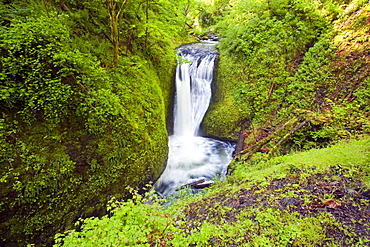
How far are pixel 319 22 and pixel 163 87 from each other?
7829 millimetres

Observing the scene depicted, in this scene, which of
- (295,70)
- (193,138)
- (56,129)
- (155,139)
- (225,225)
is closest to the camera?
(225,225)

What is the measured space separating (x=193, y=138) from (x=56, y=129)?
632 cm

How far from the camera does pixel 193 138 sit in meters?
9.20

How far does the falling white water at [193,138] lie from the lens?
6.51 metres

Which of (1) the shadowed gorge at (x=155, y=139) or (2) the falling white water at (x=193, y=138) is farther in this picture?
(2) the falling white water at (x=193, y=138)

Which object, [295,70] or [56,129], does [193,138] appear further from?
[56,129]

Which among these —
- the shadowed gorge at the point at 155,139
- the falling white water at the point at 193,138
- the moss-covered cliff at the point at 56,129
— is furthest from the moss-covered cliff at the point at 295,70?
the moss-covered cliff at the point at 56,129

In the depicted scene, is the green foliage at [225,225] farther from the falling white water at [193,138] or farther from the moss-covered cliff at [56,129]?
the falling white water at [193,138]

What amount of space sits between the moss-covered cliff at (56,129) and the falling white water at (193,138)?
5.76ft

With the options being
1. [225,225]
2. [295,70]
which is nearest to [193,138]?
[295,70]

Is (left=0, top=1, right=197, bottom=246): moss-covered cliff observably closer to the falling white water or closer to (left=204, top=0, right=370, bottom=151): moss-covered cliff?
the falling white water

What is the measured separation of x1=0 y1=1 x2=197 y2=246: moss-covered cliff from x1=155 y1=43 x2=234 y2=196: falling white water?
1.76m

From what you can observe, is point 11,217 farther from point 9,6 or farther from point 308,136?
point 308,136

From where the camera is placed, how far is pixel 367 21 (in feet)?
22.9
